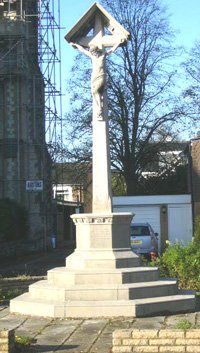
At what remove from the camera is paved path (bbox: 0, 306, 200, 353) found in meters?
8.01

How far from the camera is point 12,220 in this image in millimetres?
31891

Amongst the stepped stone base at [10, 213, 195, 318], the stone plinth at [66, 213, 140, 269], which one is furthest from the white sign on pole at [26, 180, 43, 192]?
the stone plinth at [66, 213, 140, 269]

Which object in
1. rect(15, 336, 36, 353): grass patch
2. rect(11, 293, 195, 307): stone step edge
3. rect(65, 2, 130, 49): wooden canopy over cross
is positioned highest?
rect(65, 2, 130, 49): wooden canopy over cross

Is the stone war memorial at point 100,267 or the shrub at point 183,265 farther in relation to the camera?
the shrub at point 183,265

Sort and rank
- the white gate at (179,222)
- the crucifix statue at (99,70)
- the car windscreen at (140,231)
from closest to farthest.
Result: 1. the crucifix statue at (99,70)
2. the car windscreen at (140,231)
3. the white gate at (179,222)

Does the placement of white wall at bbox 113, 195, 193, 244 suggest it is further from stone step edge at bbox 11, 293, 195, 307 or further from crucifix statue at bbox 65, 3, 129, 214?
stone step edge at bbox 11, 293, 195, 307

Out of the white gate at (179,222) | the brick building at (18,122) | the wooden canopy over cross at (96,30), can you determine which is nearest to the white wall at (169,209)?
the white gate at (179,222)

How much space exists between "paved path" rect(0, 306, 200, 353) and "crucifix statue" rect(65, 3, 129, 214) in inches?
94.5

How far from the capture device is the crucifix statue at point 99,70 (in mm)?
11547

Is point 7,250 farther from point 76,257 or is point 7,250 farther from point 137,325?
point 137,325

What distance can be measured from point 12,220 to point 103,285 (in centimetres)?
2189

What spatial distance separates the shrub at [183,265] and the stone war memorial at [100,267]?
1.96 metres

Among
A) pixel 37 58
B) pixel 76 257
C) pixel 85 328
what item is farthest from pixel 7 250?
pixel 85 328

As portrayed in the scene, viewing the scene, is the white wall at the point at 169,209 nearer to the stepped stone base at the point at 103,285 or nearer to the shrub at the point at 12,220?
the shrub at the point at 12,220
